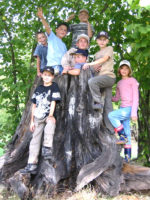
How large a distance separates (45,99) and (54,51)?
4.24 ft

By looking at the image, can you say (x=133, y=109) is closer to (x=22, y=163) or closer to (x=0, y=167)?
(x=22, y=163)

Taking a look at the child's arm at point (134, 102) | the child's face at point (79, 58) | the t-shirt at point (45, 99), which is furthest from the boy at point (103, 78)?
the t-shirt at point (45, 99)

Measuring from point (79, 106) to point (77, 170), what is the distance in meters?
1.16

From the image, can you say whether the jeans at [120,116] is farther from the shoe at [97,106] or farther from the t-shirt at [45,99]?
the t-shirt at [45,99]

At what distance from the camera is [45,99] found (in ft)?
13.9

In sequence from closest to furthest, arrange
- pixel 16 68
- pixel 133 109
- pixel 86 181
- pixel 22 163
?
pixel 86 181 → pixel 133 109 → pixel 22 163 → pixel 16 68

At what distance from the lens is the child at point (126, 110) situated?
433cm

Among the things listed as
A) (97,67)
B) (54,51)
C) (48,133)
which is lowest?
(48,133)

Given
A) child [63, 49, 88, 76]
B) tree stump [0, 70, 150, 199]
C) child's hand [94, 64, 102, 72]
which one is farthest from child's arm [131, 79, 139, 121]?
child [63, 49, 88, 76]

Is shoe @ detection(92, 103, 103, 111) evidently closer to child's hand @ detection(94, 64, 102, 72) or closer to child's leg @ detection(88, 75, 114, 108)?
child's leg @ detection(88, 75, 114, 108)

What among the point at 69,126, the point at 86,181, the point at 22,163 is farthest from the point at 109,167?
the point at 22,163

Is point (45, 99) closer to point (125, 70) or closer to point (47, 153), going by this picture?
point (47, 153)

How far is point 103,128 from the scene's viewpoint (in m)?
4.46

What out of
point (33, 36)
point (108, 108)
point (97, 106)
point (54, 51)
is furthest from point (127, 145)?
point (33, 36)
